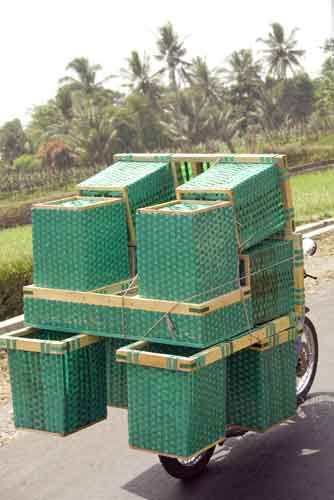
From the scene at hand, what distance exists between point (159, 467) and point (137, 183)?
1.73m

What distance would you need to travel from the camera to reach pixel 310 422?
22.0 ft

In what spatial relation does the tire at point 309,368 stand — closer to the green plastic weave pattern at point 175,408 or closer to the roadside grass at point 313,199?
the green plastic weave pattern at point 175,408

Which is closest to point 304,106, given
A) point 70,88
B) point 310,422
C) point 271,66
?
point 271,66

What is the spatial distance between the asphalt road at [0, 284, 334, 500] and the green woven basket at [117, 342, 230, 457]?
1.94 ft

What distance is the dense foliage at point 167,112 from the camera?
224 feet

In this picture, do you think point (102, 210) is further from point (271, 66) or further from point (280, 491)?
point (271, 66)

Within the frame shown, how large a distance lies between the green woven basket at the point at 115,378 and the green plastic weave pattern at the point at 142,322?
0.18 m

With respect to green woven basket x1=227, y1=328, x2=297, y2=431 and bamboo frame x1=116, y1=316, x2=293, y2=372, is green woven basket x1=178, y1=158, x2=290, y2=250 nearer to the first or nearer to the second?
bamboo frame x1=116, y1=316, x2=293, y2=372

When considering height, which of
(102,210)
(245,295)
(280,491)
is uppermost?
(102,210)

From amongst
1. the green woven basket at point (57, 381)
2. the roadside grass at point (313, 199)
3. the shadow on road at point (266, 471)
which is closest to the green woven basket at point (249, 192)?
the green woven basket at point (57, 381)

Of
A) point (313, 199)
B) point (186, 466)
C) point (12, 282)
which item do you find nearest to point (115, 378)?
point (186, 466)

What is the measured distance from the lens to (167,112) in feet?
259

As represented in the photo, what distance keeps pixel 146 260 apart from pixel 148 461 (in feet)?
4.88

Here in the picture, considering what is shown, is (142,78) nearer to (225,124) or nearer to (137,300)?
(225,124)
